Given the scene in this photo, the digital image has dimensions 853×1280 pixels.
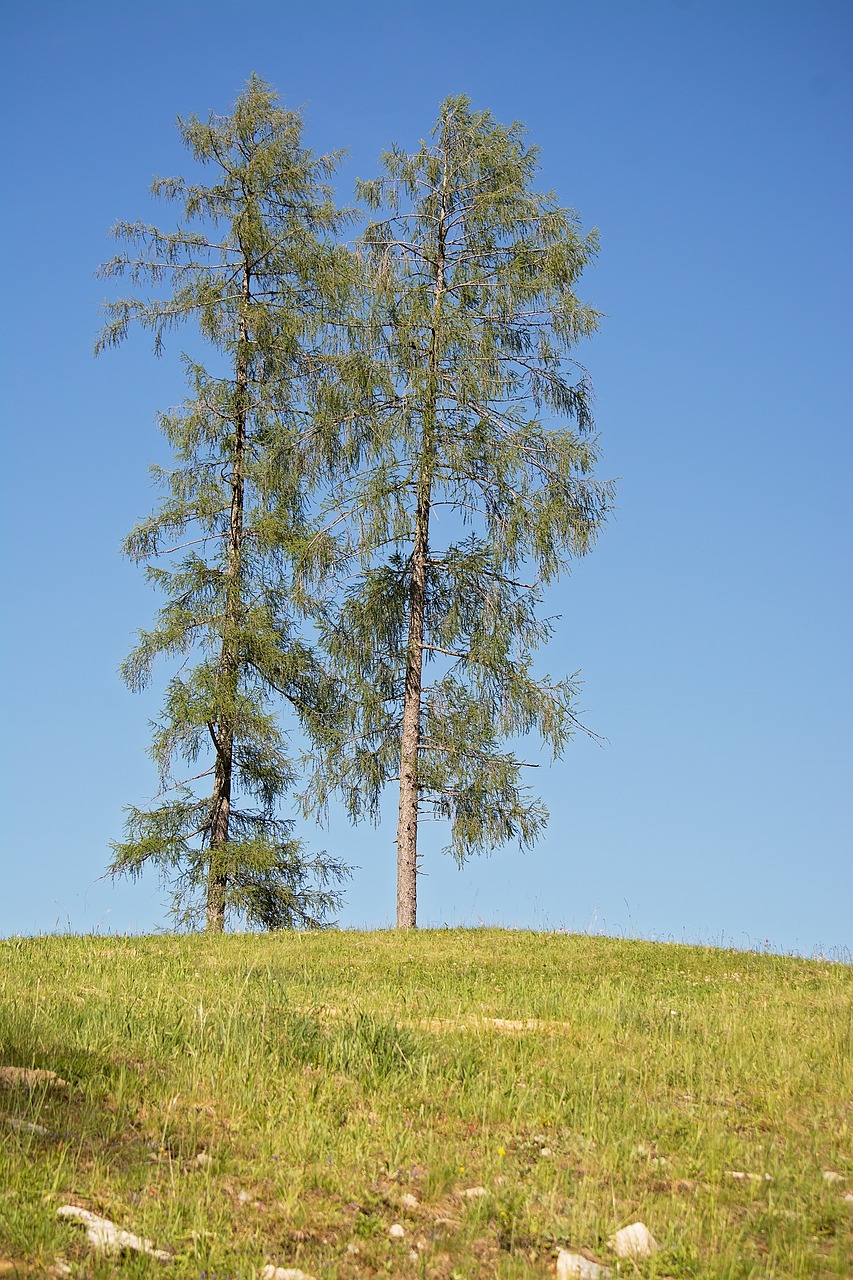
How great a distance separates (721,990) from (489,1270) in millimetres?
7034

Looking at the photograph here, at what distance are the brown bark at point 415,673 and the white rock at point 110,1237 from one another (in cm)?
1168

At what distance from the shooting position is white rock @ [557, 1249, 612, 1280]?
4.67 meters

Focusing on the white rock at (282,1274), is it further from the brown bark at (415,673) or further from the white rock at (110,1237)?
the brown bark at (415,673)

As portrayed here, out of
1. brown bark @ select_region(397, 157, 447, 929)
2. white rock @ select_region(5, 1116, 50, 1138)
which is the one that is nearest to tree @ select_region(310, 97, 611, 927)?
brown bark @ select_region(397, 157, 447, 929)

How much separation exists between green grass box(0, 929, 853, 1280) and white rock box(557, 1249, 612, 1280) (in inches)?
3.8

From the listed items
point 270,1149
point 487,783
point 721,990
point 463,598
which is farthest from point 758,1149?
point 463,598

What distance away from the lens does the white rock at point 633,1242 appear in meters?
4.85

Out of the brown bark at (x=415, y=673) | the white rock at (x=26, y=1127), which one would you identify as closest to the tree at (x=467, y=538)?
the brown bark at (x=415, y=673)

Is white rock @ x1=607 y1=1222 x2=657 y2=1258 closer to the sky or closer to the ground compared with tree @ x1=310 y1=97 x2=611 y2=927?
closer to the ground

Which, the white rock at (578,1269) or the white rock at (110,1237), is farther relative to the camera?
the white rock at (578,1269)

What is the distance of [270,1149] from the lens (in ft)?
18.3

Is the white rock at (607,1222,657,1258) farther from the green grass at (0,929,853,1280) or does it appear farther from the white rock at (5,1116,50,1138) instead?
the white rock at (5,1116,50,1138)

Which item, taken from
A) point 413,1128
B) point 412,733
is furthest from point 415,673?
point 413,1128

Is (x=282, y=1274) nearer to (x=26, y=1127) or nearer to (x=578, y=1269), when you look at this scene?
(x=578, y=1269)
